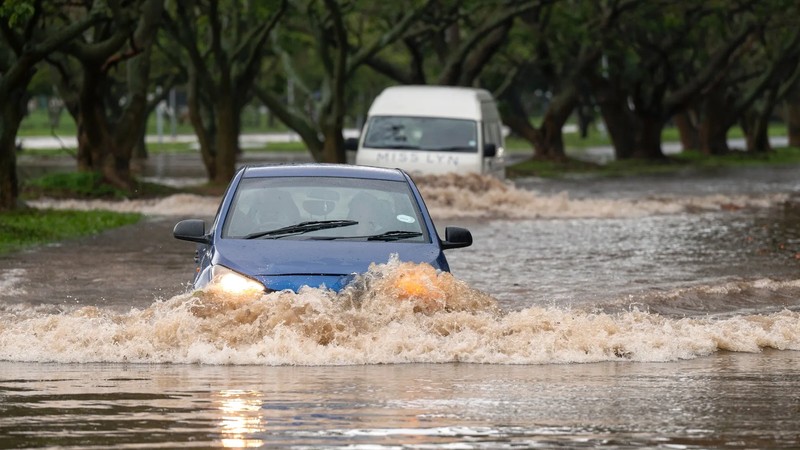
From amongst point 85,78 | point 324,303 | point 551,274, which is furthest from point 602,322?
point 85,78

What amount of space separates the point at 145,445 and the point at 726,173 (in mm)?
42236

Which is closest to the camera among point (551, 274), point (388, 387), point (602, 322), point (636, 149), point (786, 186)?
point (388, 387)

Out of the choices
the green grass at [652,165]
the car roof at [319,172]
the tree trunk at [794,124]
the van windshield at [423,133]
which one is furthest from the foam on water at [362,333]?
the tree trunk at [794,124]

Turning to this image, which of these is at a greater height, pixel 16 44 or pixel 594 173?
pixel 16 44

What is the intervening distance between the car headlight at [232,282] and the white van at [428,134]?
16924 millimetres

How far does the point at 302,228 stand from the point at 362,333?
3.23 ft

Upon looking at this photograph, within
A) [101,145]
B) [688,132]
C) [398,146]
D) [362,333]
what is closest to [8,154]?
[398,146]

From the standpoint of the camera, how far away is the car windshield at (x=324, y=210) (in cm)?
1232

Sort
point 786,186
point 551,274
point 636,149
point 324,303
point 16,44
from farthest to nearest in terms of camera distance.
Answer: point 636,149 → point 786,186 → point 16,44 → point 551,274 → point 324,303

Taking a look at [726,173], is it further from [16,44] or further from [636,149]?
[16,44]

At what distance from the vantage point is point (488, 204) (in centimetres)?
2936

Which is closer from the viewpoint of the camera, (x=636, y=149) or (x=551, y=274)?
(x=551, y=274)

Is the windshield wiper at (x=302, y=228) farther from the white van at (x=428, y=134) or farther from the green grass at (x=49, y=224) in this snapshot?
the white van at (x=428, y=134)

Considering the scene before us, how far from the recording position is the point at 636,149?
187ft
